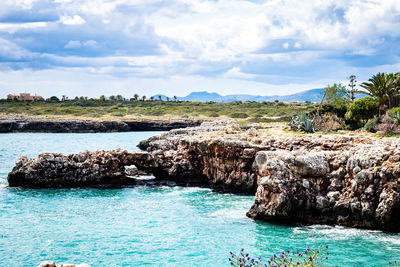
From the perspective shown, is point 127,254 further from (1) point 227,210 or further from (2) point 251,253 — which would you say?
(1) point 227,210

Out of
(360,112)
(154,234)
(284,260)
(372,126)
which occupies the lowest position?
(154,234)

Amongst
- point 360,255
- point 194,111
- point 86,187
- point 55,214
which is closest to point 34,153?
point 86,187

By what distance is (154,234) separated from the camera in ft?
56.9

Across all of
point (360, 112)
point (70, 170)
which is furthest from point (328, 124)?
point (70, 170)

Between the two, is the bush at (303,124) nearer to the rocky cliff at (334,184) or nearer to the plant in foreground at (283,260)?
the rocky cliff at (334,184)

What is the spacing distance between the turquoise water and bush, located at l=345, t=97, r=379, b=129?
13.4 metres

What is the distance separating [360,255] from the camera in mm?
14203

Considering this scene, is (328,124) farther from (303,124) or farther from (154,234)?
(154,234)

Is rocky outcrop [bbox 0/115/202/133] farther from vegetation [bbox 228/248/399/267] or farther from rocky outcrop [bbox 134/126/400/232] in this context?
vegetation [bbox 228/248/399/267]

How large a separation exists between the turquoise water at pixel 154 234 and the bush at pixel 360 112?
13.4 m

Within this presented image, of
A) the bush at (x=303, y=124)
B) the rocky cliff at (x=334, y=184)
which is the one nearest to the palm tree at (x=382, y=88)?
the bush at (x=303, y=124)

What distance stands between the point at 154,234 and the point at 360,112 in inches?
826

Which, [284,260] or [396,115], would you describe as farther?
[396,115]

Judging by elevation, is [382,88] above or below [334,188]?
above
